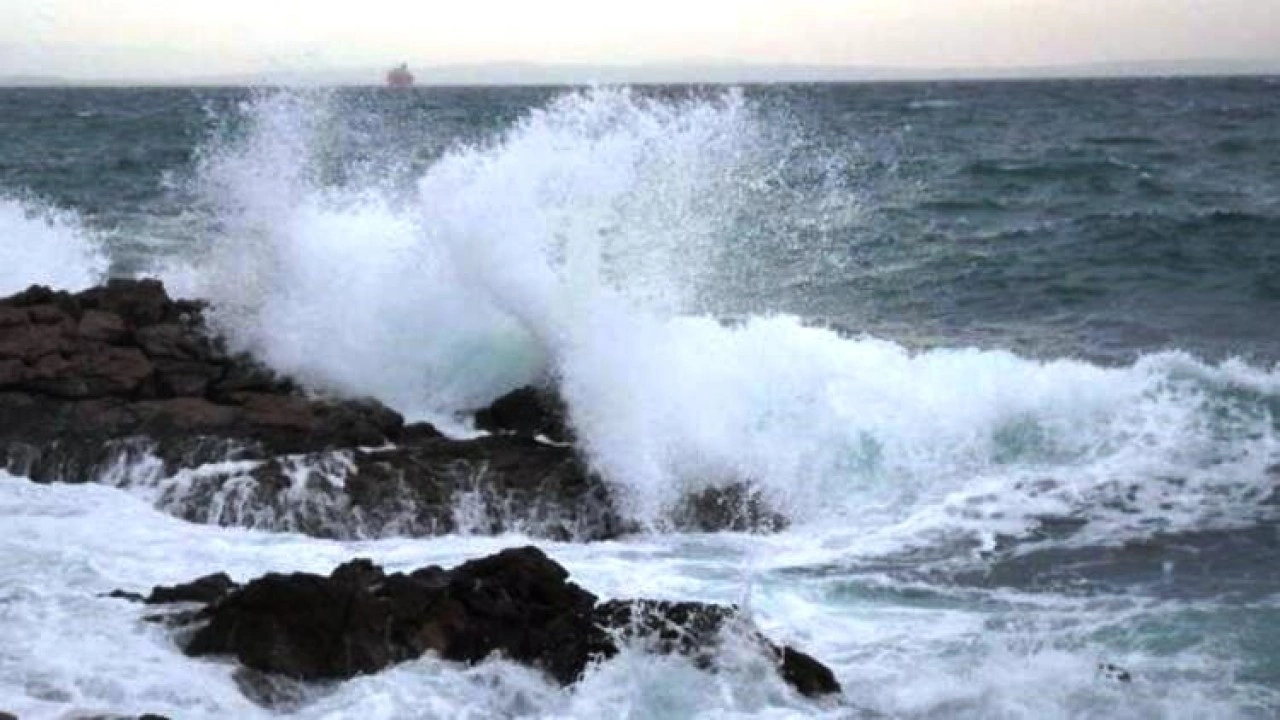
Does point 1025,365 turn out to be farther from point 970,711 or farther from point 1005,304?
point 970,711

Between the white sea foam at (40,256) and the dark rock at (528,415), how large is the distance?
6350 mm

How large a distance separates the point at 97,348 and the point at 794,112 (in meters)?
46.5

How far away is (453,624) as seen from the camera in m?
6.89

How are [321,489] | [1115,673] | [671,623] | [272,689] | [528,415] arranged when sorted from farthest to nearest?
[528,415]
[321,489]
[671,623]
[1115,673]
[272,689]

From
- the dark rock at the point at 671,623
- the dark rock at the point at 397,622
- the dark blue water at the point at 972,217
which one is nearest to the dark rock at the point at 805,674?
the dark rock at the point at 671,623

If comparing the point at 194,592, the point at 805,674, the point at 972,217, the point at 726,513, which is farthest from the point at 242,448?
the point at 972,217

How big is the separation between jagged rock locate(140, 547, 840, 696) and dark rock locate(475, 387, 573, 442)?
133 inches

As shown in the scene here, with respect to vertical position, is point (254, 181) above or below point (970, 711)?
above

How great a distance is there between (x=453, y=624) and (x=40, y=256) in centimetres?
1088

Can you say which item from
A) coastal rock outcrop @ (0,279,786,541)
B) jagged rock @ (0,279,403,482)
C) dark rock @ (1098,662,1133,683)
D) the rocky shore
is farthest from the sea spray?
dark rock @ (1098,662,1133,683)

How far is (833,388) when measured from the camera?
39.8 feet

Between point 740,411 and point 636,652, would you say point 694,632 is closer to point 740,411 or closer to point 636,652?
point 636,652

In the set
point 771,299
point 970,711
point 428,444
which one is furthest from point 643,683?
point 771,299

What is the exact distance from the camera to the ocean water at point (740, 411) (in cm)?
680
